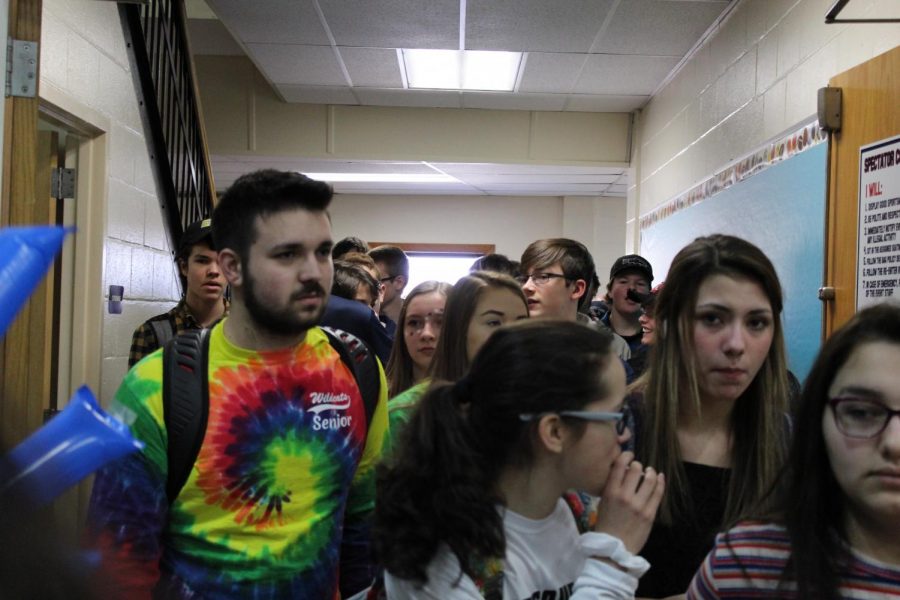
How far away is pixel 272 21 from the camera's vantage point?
181 inches

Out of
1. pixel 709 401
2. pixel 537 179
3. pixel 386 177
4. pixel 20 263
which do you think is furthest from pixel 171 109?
pixel 537 179

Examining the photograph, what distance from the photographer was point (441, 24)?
4547 mm

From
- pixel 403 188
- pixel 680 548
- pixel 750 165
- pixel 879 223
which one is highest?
pixel 403 188

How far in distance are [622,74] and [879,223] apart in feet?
10.3

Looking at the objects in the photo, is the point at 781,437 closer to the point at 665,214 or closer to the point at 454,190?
the point at 665,214

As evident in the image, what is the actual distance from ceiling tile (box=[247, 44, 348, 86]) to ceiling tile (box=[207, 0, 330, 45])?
0.42 feet

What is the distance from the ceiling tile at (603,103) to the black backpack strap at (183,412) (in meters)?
5.10

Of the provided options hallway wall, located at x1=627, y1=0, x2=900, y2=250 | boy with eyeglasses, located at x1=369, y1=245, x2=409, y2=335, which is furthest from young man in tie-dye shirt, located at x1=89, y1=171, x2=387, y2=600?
boy with eyeglasses, located at x1=369, y1=245, x2=409, y2=335

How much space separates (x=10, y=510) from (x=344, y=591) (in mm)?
1405

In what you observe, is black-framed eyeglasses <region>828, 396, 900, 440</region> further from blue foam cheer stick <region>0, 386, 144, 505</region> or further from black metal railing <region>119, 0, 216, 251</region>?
black metal railing <region>119, 0, 216, 251</region>

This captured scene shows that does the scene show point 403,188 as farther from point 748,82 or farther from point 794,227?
point 794,227

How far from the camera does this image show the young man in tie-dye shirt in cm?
133

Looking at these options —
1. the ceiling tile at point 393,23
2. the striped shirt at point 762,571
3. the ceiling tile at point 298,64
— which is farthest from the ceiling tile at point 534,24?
the striped shirt at point 762,571

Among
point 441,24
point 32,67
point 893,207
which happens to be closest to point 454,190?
point 441,24
